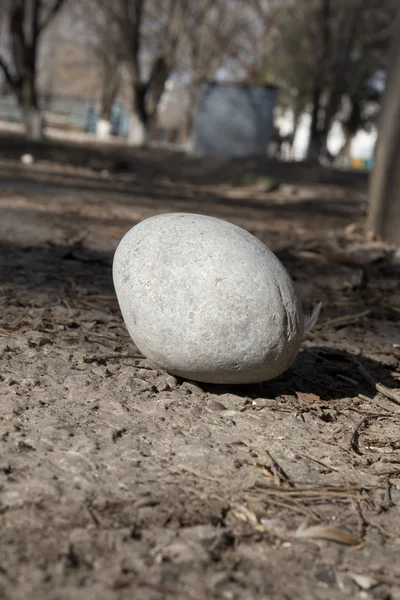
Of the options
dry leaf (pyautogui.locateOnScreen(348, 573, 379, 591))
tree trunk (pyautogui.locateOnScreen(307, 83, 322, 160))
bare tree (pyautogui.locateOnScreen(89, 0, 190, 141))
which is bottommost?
dry leaf (pyautogui.locateOnScreen(348, 573, 379, 591))

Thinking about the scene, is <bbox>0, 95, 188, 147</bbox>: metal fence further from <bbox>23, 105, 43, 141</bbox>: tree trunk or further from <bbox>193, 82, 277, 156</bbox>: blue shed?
<bbox>23, 105, 43, 141</bbox>: tree trunk

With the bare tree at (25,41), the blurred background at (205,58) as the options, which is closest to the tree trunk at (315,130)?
the blurred background at (205,58)

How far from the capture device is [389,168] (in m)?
9.76

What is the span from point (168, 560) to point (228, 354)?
1.46 m

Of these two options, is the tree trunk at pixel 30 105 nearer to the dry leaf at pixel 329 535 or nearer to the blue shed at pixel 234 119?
the blue shed at pixel 234 119

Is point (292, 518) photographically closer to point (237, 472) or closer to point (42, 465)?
point (237, 472)

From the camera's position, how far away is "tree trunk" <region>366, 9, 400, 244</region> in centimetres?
954

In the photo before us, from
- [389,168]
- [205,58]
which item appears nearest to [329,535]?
[389,168]

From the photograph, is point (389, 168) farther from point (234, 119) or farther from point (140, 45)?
point (140, 45)

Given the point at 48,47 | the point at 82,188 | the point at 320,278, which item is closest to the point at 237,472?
the point at 320,278

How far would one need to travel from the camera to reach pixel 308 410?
13.3 ft

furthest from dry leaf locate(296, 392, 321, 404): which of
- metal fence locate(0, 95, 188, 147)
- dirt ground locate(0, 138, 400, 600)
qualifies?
metal fence locate(0, 95, 188, 147)

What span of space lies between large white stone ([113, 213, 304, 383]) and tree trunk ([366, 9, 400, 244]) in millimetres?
5801

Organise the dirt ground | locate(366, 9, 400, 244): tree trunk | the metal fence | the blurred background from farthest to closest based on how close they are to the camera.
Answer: the metal fence, the blurred background, locate(366, 9, 400, 244): tree trunk, the dirt ground
